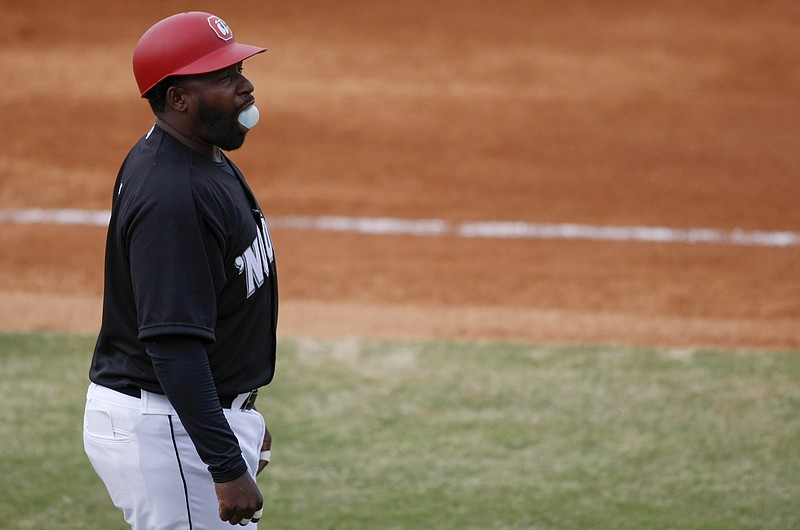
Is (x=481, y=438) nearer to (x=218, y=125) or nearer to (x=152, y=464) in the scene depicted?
(x=152, y=464)

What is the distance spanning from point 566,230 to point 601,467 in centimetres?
356

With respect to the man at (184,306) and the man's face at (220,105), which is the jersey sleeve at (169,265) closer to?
the man at (184,306)

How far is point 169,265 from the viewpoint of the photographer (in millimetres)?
2637

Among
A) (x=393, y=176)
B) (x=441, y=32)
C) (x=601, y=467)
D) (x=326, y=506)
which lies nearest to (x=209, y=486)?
(x=326, y=506)

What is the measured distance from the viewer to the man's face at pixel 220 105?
281 centimetres

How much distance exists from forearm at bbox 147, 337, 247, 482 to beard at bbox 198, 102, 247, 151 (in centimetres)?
54

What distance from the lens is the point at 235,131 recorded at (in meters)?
2.86

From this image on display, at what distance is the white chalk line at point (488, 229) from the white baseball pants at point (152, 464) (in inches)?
222

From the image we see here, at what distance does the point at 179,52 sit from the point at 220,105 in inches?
6.7

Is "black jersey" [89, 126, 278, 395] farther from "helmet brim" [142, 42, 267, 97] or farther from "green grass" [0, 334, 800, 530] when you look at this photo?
"green grass" [0, 334, 800, 530]

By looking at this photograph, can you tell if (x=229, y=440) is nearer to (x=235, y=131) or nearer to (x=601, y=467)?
(x=235, y=131)

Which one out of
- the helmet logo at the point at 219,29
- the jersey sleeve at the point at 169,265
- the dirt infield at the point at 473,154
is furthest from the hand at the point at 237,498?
the dirt infield at the point at 473,154

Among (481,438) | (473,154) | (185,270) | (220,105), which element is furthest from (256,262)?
(473,154)

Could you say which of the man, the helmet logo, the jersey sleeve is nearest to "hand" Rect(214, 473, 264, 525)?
the man
